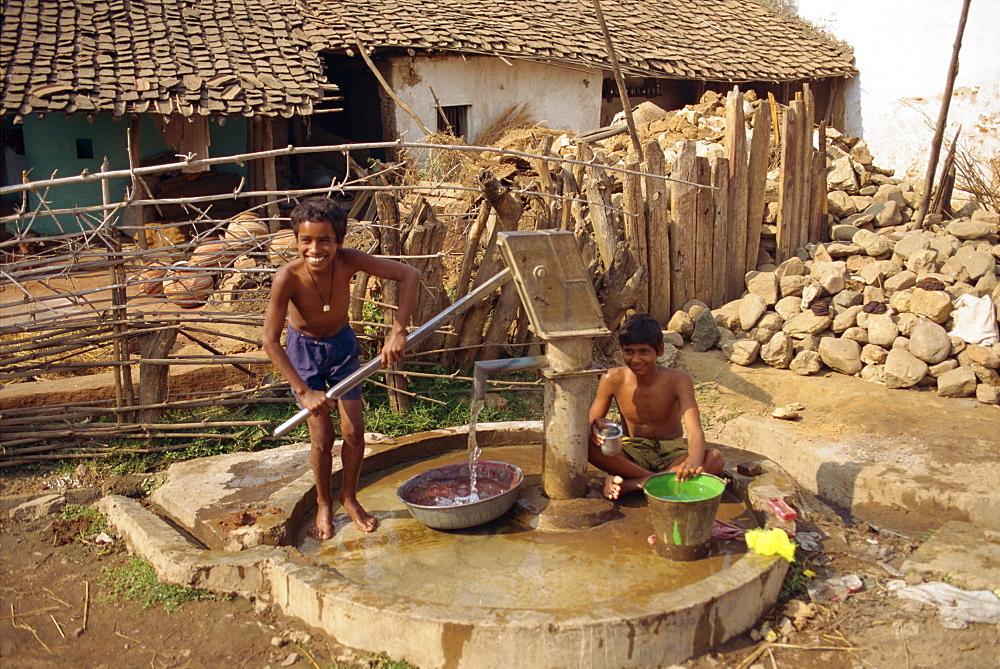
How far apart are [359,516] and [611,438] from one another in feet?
3.63

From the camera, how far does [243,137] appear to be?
12547 mm

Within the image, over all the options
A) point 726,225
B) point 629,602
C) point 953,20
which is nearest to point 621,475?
point 629,602

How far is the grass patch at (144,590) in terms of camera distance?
322 cm

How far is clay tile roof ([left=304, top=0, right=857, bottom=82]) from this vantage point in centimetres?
1173

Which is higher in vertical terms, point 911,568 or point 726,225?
→ point 726,225

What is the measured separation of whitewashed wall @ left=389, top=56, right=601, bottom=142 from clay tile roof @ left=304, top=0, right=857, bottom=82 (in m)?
0.38

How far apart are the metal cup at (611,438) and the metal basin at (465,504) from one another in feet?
1.26

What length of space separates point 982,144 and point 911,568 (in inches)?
444

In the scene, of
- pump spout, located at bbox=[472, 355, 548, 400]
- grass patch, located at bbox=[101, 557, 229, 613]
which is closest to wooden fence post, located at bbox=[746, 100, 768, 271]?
pump spout, located at bbox=[472, 355, 548, 400]

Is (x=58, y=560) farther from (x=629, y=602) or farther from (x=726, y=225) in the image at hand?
(x=726, y=225)

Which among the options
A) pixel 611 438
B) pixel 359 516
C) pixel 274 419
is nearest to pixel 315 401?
pixel 359 516

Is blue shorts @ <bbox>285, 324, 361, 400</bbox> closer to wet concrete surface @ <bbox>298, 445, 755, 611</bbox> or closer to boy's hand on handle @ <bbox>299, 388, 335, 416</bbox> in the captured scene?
boy's hand on handle @ <bbox>299, 388, 335, 416</bbox>

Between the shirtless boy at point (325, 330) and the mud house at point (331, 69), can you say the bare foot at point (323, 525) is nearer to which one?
the shirtless boy at point (325, 330)

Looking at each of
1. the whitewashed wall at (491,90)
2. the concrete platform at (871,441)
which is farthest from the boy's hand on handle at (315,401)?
the whitewashed wall at (491,90)
